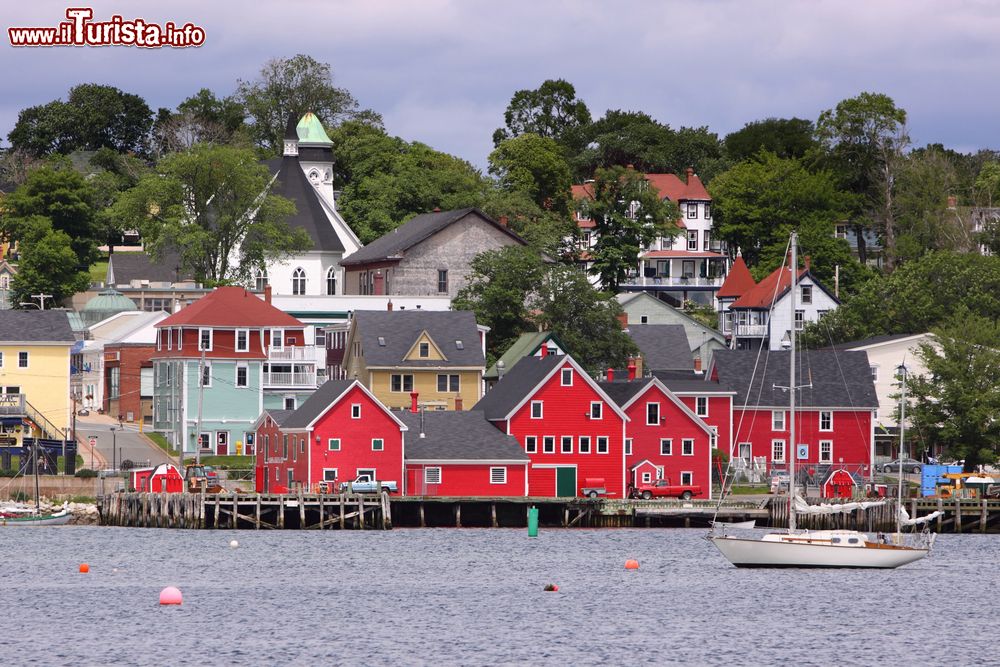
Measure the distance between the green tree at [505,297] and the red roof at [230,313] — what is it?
12218mm

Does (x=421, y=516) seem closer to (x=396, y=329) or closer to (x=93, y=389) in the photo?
(x=396, y=329)

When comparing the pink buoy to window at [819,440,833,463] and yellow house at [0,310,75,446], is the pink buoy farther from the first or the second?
window at [819,440,833,463]

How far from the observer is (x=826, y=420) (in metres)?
120

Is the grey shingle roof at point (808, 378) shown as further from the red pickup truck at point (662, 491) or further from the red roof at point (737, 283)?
the red roof at point (737, 283)

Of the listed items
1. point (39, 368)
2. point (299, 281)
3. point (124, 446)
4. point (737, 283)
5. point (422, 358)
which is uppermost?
point (737, 283)

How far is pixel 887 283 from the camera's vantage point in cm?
14612

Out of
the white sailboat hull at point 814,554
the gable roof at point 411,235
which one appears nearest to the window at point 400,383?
the gable roof at point 411,235

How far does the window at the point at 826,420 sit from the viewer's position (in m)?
120

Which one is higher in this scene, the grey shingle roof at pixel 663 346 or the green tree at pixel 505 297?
the green tree at pixel 505 297

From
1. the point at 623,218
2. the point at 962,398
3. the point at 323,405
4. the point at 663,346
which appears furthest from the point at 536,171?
the point at 323,405

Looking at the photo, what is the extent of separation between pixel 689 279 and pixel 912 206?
23.5 meters

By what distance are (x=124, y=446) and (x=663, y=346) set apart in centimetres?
4309

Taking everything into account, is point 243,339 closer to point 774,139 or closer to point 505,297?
point 505,297

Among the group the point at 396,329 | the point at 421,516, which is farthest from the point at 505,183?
the point at 421,516
